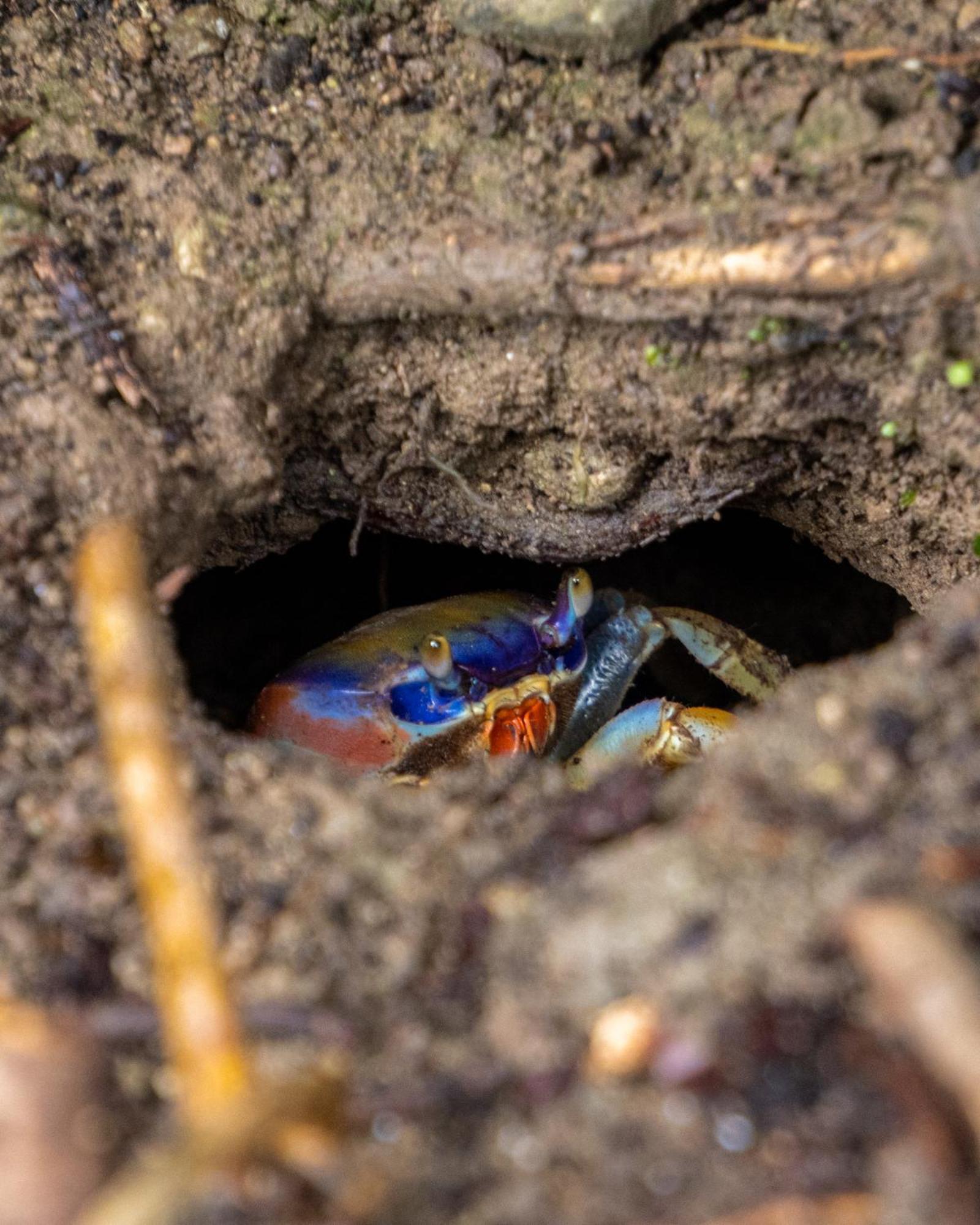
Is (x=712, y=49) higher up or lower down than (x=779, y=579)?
higher up

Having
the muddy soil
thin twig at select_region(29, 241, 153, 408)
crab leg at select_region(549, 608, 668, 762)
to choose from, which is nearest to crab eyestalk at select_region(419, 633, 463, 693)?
the muddy soil

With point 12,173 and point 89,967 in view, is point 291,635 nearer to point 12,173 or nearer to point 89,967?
point 12,173

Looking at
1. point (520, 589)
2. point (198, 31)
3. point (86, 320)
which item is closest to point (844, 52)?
point (198, 31)

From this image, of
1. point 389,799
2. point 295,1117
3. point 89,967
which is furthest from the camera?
point 389,799

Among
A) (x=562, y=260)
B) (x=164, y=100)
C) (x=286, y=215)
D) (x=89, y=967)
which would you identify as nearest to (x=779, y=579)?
(x=562, y=260)

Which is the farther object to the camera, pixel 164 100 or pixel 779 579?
pixel 779 579

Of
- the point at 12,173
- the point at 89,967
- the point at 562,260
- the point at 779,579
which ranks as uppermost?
the point at 12,173
